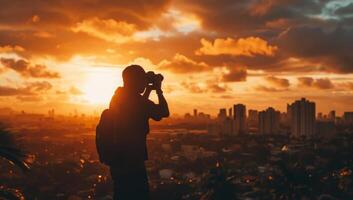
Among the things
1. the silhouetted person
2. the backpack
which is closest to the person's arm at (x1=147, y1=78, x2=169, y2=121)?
the silhouetted person

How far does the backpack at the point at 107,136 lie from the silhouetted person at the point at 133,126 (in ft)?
0.09

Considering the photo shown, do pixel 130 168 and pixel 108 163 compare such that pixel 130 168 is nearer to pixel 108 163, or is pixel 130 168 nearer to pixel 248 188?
pixel 108 163

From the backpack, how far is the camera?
0.42 m

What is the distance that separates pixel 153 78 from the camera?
518 centimetres

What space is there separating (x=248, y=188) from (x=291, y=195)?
33.9 meters

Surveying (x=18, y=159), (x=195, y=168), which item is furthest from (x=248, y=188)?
(x=18, y=159)

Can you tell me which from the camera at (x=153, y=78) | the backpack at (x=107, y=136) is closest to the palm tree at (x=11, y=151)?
the backpack at (x=107, y=136)

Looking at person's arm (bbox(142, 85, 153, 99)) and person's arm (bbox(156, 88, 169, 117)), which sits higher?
person's arm (bbox(142, 85, 153, 99))

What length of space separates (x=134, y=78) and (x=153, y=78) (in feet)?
0.54

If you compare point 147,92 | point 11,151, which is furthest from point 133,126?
point 11,151

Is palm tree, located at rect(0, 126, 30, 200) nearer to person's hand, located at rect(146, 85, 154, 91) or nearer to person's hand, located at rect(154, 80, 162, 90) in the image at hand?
person's hand, located at rect(146, 85, 154, 91)

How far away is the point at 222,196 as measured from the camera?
33469 millimetres

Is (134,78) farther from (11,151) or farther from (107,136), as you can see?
(11,151)

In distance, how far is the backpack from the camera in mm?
5098
